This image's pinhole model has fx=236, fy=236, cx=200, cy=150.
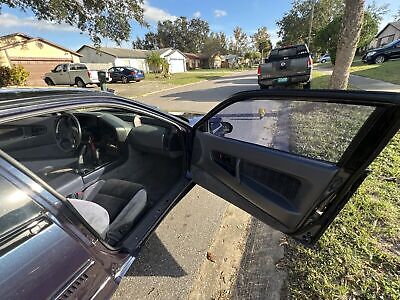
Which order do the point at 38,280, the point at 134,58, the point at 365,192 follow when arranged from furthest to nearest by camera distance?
the point at 134,58
the point at 365,192
the point at 38,280

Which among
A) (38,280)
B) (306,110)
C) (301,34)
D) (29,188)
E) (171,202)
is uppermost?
(301,34)

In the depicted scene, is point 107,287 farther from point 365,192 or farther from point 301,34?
point 301,34

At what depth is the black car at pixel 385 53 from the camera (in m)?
19.4

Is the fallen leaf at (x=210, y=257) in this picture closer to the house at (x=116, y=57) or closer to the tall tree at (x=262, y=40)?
the house at (x=116, y=57)

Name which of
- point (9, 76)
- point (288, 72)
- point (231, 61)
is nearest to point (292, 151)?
point (288, 72)

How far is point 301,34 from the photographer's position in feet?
144

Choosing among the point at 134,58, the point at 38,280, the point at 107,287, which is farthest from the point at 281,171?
the point at 134,58

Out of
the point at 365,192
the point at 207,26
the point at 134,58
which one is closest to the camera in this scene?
the point at 365,192

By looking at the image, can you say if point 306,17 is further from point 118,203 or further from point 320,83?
point 118,203

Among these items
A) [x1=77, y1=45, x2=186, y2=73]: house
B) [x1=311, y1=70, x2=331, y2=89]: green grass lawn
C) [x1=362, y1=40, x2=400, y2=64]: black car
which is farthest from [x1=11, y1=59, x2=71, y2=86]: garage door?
[x1=362, y1=40, x2=400, y2=64]: black car

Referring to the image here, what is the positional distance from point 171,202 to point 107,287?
88cm

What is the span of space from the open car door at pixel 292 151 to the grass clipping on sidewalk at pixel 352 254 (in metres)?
0.09

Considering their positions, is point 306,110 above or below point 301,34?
below

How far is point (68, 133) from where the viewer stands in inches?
103
